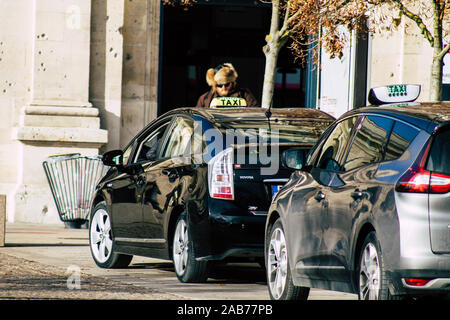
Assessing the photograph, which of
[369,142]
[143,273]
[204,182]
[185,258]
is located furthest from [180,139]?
[369,142]

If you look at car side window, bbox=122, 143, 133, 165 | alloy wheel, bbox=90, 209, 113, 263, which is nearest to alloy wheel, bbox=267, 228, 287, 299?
alloy wheel, bbox=90, 209, 113, 263

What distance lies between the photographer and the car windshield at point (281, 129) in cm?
963

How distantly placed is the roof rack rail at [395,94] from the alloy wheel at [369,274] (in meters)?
1.41

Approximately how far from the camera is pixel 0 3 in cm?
1833

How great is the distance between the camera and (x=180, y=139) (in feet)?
33.6

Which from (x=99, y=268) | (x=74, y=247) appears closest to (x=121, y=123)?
(x=74, y=247)

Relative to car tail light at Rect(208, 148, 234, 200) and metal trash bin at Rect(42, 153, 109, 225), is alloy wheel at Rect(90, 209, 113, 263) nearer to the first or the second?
car tail light at Rect(208, 148, 234, 200)

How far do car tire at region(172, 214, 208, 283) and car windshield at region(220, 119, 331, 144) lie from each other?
954mm

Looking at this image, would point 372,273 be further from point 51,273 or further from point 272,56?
point 272,56

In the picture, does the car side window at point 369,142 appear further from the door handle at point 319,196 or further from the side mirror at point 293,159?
the side mirror at point 293,159

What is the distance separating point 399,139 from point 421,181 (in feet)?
1.69

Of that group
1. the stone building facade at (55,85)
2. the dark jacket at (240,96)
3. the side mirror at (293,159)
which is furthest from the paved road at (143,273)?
the stone building facade at (55,85)
